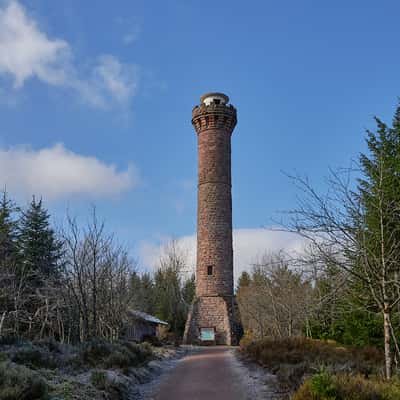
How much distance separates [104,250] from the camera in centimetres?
1955

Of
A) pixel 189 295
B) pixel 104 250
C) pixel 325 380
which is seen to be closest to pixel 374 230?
pixel 325 380

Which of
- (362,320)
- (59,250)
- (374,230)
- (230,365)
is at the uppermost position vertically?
(59,250)

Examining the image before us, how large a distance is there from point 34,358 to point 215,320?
18249 mm

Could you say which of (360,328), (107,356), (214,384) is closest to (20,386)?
(214,384)

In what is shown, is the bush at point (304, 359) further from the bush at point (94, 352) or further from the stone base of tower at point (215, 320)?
the stone base of tower at point (215, 320)

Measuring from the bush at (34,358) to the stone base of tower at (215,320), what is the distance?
1745 cm

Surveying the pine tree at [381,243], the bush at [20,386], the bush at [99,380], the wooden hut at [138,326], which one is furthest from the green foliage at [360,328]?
the wooden hut at [138,326]

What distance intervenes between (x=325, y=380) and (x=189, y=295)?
38.7m

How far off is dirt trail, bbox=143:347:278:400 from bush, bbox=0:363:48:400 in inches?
111

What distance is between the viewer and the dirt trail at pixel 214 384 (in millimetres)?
8762

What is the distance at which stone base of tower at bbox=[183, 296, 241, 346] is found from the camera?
2727 centimetres

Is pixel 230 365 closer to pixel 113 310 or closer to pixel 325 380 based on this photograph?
pixel 113 310

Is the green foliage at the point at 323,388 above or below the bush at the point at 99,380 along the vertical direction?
above

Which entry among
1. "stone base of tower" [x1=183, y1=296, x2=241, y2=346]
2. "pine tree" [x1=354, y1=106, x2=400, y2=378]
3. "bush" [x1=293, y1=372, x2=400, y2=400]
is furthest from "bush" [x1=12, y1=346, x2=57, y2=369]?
"stone base of tower" [x1=183, y1=296, x2=241, y2=346]
